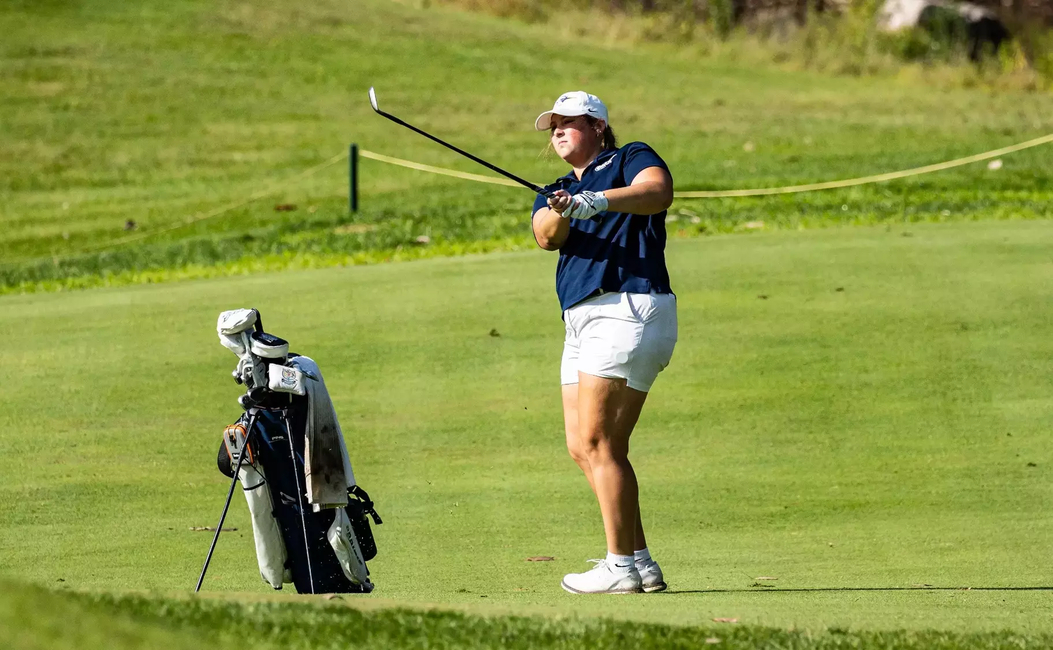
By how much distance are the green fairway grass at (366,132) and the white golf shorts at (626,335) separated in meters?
9.55

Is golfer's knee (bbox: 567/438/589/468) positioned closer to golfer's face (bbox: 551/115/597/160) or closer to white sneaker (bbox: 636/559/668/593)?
white sneaker (bbox: 636/559/668/593)

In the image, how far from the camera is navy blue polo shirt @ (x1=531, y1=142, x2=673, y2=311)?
5.28 m

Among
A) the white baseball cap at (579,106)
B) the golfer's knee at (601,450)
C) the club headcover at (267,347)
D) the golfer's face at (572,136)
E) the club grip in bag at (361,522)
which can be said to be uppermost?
the white baseball cap at (579,106)

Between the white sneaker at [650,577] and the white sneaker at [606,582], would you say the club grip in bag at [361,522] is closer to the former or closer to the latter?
the white sneaker at [606,582]

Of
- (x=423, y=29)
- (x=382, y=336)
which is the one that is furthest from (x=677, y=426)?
(x=423, y=29)

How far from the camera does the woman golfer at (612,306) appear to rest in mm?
5258

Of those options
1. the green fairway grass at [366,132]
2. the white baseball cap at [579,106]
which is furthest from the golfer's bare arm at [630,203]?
the green fairway grass at [366,132]

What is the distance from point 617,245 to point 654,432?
3.26m

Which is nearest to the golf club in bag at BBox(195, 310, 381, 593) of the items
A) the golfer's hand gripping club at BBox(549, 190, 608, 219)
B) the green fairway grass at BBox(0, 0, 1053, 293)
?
the golfer's hand gripping club at BBox(549, 190, 608, 219)

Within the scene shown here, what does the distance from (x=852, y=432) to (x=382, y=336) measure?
11.1 ft

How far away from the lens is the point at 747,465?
7793mm

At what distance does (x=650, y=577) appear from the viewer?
5.48 metres

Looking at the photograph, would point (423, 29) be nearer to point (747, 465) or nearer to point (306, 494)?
point (747, 465)

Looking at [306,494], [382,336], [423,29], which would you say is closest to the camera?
[306,494]
